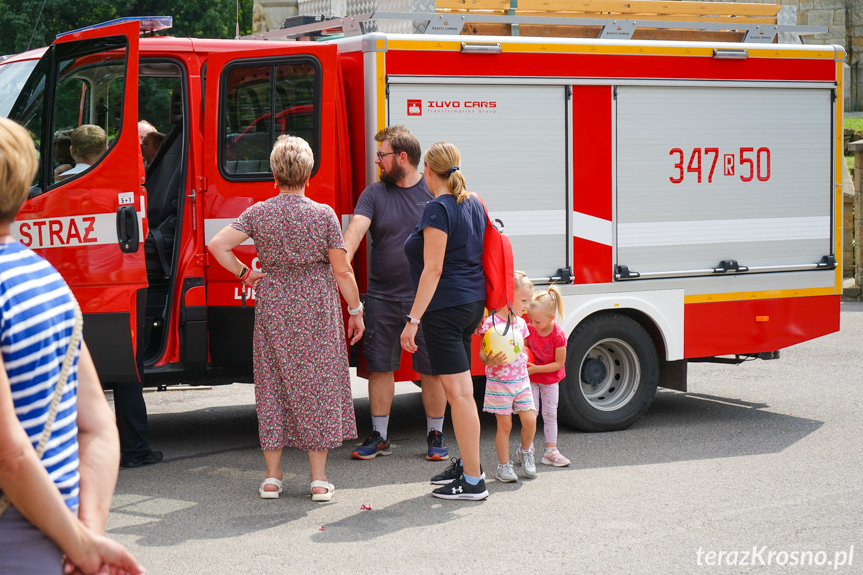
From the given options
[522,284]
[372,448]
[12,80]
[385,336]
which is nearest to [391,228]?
[385,336]

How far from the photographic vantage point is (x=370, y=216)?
6.29 meters

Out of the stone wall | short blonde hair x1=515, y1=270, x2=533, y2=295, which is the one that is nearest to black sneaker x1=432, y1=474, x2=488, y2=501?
short blonde hair x1=515, y1=270, x2=533, y2=295

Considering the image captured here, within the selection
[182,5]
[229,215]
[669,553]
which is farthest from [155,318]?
[182,5]

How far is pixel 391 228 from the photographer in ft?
20.8

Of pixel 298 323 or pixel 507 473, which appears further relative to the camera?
pixel 507 473

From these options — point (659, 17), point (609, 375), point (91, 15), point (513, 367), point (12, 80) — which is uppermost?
point (91, 15)

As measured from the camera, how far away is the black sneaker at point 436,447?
6.49 meters

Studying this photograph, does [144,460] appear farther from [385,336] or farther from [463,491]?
[463,491]

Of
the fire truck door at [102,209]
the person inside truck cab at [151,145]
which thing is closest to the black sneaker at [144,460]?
the fire truck door at [102,209]

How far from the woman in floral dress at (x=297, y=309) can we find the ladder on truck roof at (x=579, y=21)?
164 cm

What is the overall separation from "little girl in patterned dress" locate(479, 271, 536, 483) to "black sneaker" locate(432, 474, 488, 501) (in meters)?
0.39

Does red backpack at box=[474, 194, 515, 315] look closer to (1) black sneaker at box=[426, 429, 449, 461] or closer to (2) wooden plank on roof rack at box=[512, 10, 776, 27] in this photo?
(1) black sneaker at box=[426, 429, 449, 461]

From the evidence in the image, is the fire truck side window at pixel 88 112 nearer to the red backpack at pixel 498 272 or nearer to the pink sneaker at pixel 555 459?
the red backpack at pixel 498 272

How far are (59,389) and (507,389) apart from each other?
3943 mm
